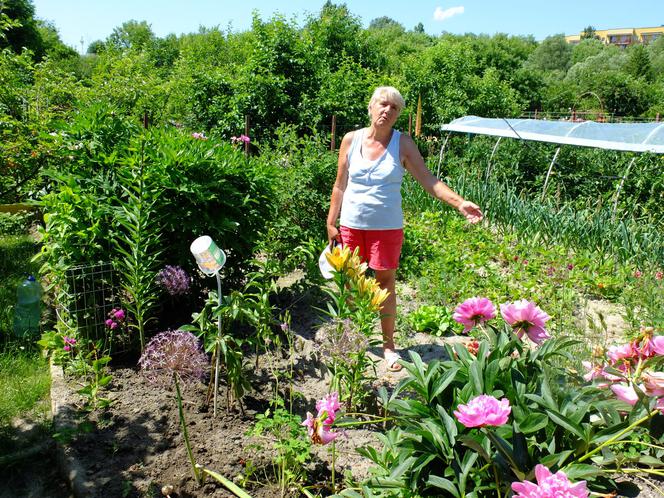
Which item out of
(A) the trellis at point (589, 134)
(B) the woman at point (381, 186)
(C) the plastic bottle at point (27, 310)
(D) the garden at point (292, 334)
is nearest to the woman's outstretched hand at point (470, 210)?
(B) the woman at point (381, 186)

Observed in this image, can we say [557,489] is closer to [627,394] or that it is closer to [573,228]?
[627,394]

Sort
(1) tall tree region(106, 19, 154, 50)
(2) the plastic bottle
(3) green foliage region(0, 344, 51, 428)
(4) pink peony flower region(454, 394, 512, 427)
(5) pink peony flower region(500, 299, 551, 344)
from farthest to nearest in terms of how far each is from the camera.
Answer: (1) tall tree region(106, 19, 154, 50), (2) the plastic bottle, (3) green foliage region(0, 344, 51, 428), (5) pink peony flower region(500, 299, 551, 344), (4) pink peony flower region(454, 394, 512, 427)

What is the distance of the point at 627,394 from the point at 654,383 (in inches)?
3.6

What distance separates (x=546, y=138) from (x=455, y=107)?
5.41 m

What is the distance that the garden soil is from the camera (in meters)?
2.50

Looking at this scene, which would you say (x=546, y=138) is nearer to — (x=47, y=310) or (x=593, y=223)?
(x=593, y=223)

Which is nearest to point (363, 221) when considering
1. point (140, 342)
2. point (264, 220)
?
point (264, 220)

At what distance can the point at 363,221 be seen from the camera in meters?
3.44

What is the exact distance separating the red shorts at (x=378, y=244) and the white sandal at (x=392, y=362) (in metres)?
0.55

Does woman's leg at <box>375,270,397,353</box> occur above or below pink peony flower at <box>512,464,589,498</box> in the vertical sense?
below

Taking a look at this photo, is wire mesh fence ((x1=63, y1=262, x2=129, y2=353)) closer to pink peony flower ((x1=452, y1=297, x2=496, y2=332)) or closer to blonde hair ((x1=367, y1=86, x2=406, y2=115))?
blonde hair ((x1=367, y1=86, x2=406, y2=115))

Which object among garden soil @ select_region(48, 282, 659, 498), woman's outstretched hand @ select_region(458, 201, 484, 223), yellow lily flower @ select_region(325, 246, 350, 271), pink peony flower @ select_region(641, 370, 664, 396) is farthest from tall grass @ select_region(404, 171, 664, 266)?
pink peony flower @ select_region(641, 370, 664, 396)

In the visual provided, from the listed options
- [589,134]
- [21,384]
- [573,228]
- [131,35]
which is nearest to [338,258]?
[21,384]

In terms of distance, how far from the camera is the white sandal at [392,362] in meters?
3.50
